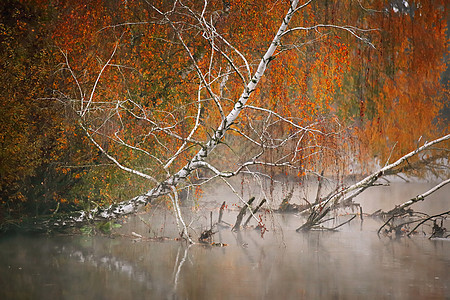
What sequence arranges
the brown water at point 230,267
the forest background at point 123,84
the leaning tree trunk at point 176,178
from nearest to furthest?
the brown water at point 230,267 → the leaning tree trunk at point 176,178 → the forest background at point 123,84

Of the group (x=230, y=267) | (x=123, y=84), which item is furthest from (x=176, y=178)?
(x=123, y=84)

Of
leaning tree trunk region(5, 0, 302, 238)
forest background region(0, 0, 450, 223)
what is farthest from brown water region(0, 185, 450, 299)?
forest background region(0, 0, 450, 223)

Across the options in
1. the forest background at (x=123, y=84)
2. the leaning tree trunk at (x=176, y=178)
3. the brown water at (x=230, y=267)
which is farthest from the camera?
the forest background at (x=123, y=84)

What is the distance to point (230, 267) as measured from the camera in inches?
402

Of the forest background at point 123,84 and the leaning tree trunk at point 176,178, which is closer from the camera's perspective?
the leaning tree trunk at point 176,178

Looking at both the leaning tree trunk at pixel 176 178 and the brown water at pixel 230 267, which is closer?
the brown water at pixel 230 267

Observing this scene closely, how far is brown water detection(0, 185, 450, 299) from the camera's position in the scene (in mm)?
8480

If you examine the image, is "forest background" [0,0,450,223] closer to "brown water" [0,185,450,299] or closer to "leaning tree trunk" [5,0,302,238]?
"leaning tree trunk" [5,0,302,238]

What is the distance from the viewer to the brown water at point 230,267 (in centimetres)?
848

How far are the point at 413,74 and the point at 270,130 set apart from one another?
524 centimetres

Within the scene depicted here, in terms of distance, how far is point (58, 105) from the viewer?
12742 mm

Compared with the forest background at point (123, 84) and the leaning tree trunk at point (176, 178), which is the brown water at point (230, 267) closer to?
the leaning tree trunk at point (176, 178)

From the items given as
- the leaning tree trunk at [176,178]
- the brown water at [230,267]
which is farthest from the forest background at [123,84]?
the brown water at [230,267]

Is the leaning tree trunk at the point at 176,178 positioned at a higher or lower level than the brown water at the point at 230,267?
higher
